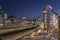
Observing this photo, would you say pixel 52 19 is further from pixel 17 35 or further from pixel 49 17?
pixel 17 35

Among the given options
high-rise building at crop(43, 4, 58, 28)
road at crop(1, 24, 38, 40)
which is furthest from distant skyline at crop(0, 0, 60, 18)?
road at crop(1, 24, 38, 40)

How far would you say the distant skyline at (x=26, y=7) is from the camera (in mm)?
2656

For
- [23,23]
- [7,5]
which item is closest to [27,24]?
[23,23]

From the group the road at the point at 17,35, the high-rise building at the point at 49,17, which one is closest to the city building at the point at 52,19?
the high-rise building at the point at 49,17

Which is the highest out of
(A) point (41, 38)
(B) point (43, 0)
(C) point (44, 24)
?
(B) point (43, 0)

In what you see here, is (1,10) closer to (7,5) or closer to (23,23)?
(7,5)

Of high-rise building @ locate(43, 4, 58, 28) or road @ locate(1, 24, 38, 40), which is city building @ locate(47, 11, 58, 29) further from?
road @ locate(1, 24, 38, 40)

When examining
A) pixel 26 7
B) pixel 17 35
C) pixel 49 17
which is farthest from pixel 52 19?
pixel 17 35

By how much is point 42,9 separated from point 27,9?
29 cm

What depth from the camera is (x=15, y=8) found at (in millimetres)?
2707

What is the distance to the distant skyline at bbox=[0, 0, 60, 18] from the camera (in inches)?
105

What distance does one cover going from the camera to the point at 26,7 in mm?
2805

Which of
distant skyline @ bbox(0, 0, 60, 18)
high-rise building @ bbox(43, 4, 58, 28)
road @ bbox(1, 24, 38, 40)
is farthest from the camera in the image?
high-rise building @ bbox(43, 4, 58, 28)

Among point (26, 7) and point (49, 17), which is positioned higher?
point (26, 7)
